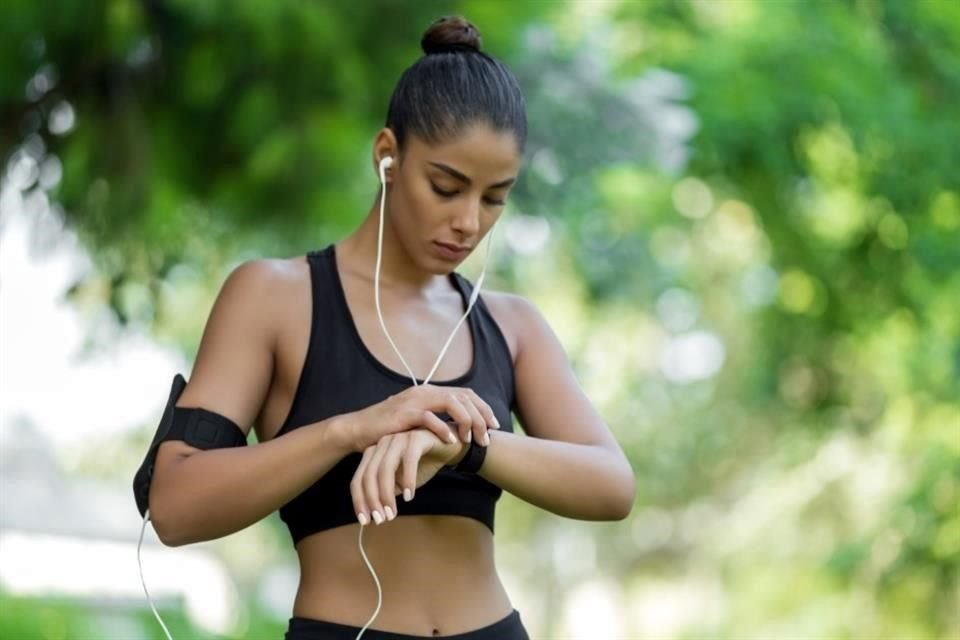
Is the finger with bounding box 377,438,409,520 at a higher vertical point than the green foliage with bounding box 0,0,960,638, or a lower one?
lower

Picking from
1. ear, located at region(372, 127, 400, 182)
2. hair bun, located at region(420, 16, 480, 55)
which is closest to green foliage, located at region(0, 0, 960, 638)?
hair bun, located at region(420, 16, 480, 55)

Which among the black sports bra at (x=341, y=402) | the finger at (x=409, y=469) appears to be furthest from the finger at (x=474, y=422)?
the black sports bra at (x=341, y=402)

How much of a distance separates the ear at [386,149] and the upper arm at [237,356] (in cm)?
22

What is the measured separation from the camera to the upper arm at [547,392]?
7.93 feet

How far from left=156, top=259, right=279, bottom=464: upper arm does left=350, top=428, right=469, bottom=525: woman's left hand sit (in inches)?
10.7

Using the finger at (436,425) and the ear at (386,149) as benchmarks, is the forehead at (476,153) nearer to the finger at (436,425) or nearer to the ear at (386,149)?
the ear at (386,149)

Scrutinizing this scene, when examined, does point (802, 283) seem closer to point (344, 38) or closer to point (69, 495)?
point (344, 38)

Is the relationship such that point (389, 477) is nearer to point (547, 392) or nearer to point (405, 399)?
point (405, 399)

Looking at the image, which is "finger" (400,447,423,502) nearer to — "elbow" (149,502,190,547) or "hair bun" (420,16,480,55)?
"elbow" (149,502,190,547)

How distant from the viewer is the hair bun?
2512 mm

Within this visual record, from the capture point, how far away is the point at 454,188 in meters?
2.30

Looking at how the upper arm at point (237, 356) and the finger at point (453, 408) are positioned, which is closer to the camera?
the finger at point (453, 408)

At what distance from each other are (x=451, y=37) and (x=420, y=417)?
0.73m

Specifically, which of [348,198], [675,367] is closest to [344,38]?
[348,198]
